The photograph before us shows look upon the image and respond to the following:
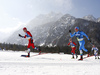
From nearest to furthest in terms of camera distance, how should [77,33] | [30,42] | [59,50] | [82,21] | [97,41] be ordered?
[77,33] < [30,42] < [59,50] < [97,41] < [82,21]

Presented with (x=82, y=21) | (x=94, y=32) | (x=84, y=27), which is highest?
(x=82, y=21)

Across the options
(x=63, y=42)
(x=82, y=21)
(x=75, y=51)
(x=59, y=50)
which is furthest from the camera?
(x=82, y=21)

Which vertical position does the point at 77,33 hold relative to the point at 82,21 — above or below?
below

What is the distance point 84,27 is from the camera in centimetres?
17350

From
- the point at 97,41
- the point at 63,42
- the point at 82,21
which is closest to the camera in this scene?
the point at 97,41

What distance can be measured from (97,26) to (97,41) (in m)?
35.3

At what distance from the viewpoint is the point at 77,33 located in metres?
7.18

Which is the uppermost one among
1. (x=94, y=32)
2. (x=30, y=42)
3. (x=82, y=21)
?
(x=82, y=21)
